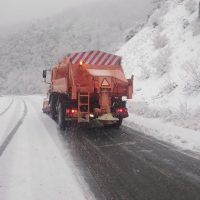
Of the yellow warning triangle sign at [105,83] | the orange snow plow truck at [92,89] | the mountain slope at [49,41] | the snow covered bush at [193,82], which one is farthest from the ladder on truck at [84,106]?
the mountain slope at [49,41]

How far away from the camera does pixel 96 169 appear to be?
6211 millimetres

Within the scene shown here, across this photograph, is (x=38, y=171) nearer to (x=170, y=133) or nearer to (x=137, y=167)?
(x=137, y=167)

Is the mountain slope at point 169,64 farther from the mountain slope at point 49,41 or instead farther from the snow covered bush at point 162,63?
the mountain slope at point 49,41

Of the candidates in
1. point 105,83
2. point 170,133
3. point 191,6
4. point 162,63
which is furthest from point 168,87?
point 191,6

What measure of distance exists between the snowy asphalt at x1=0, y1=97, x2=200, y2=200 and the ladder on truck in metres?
0.80

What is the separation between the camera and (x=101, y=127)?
12016 mm

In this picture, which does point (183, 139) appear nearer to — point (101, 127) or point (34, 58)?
point (101, 127)

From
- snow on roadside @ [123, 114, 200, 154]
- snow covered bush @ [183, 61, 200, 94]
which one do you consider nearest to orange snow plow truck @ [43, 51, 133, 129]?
snow on roadside @ [123, 114, 200, 154]

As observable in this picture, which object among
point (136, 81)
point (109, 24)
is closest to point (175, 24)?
point (136, 81)

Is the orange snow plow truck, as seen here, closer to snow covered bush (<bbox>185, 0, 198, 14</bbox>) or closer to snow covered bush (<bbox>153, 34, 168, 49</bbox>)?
snow covered bush (<bbox>153, 34, 168, 49</bbox>)

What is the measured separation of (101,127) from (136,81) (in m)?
11.6

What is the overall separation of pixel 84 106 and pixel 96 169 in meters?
4.45

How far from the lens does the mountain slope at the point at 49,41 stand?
88062 millimetres

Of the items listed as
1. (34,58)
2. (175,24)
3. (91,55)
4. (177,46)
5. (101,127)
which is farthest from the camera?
A: (34,58)
